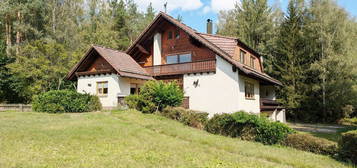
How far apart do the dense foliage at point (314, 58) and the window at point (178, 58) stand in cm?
1412

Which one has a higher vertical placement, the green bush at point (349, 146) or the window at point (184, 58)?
the window at point (184, 58)

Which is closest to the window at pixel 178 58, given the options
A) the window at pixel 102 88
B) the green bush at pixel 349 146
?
the window at pixel 102 88

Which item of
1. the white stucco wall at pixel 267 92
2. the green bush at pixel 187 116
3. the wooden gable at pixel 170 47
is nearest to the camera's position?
the green bush at pixel 187 116

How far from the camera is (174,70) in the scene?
19.1m

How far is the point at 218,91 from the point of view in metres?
17.2

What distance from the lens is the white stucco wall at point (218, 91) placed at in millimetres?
16484

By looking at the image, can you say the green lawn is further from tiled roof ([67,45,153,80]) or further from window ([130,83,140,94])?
window ([130,83,140,94])

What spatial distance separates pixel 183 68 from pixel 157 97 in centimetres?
441

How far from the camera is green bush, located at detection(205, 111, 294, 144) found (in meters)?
10.0

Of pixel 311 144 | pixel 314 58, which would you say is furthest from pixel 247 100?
pixel 314 58

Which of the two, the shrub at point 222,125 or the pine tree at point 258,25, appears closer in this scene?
the shrub at point 222,125

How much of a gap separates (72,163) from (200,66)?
1329cm

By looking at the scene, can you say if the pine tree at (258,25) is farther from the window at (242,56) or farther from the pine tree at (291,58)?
the window at (242,56)

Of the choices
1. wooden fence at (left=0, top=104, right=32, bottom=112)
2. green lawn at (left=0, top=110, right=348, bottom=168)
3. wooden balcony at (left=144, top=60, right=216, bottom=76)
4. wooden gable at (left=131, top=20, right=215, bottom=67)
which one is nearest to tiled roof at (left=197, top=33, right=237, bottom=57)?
wooden gable at (left=131, top=20, right=215, bottom=67)
